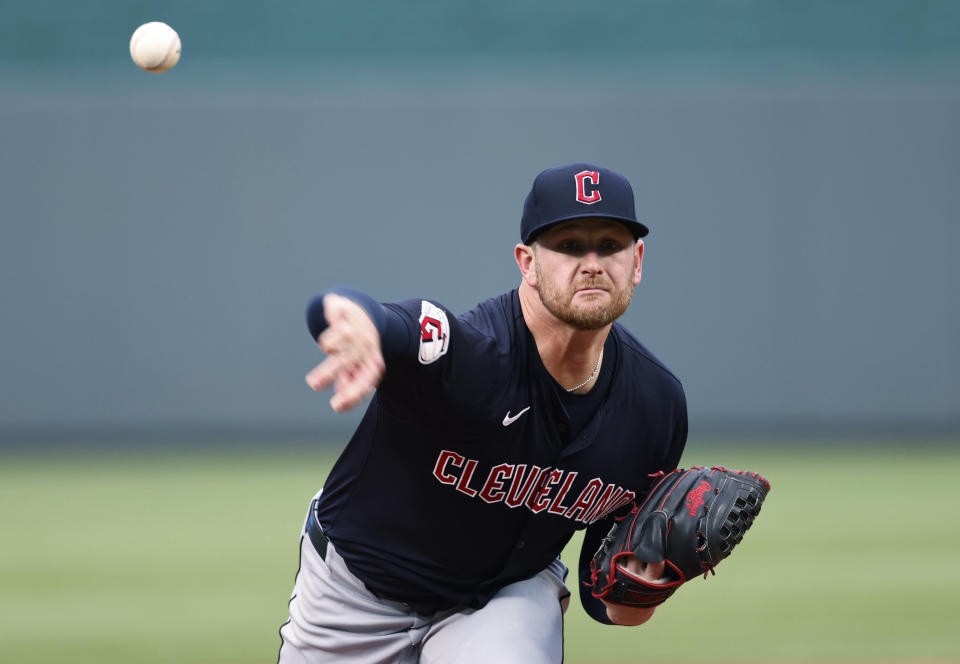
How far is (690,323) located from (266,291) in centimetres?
402

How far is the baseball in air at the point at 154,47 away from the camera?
5.39 m

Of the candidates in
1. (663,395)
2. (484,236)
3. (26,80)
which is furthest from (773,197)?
(663,395)

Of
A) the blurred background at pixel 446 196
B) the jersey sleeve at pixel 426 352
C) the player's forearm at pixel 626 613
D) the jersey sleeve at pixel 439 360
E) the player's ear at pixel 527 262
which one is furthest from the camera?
the blurred background at pixel 446 196

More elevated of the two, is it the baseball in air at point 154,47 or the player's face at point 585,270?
the baseball in air at point 154,47

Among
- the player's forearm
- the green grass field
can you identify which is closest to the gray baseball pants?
the player's forearm

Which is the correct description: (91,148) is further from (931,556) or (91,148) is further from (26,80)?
(931,556)

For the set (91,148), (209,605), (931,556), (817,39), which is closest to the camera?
(209,605)

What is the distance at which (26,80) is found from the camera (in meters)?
11.3

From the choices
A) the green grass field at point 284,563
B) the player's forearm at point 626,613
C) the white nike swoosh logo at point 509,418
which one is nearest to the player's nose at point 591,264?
the white nike swoosh logo at point 509,418

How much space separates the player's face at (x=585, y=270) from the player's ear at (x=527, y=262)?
22 mm

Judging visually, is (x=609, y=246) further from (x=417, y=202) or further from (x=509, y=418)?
(x=417, y=202)

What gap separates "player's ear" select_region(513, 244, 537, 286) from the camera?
3.22m

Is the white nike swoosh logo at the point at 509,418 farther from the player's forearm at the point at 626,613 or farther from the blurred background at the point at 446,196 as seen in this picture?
the blurred background at the point at 446,196

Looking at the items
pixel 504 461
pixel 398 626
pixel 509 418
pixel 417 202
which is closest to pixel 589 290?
pixel 509 418
